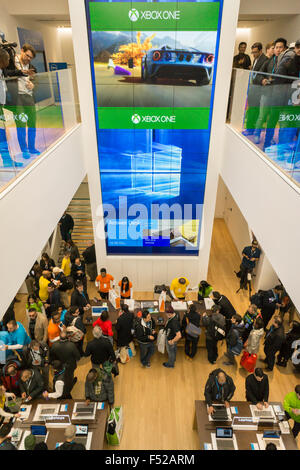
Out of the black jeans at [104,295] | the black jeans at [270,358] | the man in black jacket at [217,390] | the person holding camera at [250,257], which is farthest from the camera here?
the person holding camera at [250,257]

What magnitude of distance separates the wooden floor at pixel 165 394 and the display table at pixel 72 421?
84 cm

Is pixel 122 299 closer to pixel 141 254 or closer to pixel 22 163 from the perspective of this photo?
pixel 141 254

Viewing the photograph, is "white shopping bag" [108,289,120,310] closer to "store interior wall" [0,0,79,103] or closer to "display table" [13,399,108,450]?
"display table" [13,399,108,450]

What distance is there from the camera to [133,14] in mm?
6297

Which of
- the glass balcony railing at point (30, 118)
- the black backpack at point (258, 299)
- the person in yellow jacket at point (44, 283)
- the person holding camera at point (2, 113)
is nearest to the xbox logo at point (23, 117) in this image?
the glass balcony railing at point (30, 118)

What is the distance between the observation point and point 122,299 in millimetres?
7375

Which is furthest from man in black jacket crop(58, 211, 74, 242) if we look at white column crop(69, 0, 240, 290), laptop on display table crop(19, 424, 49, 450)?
laptop on display table crop(19, 424, 49, 450)

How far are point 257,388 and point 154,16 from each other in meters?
7.11

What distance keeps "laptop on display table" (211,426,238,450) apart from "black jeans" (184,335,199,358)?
209 centimetres

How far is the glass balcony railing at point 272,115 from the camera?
3836 millimetres

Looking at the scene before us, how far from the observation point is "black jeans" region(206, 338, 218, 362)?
6.29 metres

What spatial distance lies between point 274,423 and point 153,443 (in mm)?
1972

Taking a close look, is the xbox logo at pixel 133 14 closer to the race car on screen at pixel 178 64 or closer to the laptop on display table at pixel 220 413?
the race car on screen at pixel 178 64

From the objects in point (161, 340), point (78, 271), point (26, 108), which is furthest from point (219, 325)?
point (26, 108)
